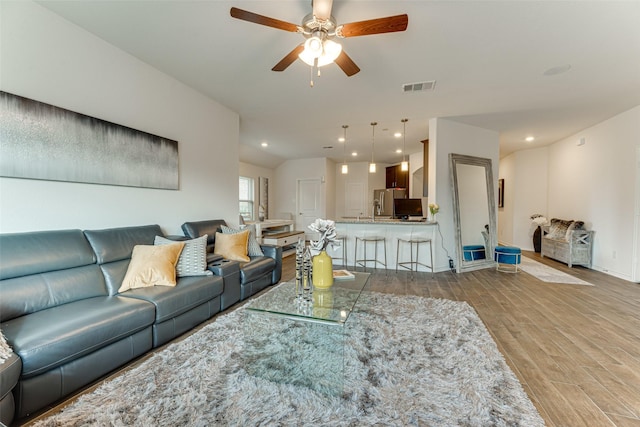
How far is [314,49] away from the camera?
1.94 metres

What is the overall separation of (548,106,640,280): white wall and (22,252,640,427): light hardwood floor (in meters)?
0.54

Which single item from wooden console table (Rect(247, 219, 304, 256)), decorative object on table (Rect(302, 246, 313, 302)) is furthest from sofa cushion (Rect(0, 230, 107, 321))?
wooden console table (Rect(247, 219, 304, 256))

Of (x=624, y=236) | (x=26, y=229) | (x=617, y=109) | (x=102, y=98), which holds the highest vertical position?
(x=617, y=109)

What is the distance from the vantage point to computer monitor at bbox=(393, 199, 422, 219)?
5.16 meters

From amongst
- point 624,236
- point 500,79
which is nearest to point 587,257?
point 624,236

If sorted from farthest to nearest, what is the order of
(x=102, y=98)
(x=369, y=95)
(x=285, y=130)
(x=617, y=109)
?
(x=285, y=130) < (x=617, y=109) < (x=369, y=95) < (x=102, y=98)

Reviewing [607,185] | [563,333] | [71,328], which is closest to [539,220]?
[607,185]

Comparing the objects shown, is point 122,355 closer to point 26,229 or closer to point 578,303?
point 26,229

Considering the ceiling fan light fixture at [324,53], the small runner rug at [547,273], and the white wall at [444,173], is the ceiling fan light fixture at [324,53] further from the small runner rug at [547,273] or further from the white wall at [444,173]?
the small runner rug at [547,273]

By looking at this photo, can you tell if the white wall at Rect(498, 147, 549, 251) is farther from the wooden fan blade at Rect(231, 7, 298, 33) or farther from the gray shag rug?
the wooden fan blade at Rect(231, 7, 298, 33)

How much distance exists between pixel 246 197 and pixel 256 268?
15.2ft

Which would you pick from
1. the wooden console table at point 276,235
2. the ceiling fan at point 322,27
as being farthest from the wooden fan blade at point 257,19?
the wooden console table at point 276,235

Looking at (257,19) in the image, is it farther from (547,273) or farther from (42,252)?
(547,273)

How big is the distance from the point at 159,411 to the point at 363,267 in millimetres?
4110
